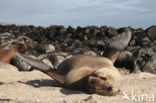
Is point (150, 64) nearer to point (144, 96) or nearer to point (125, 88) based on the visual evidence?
point (125, 88)

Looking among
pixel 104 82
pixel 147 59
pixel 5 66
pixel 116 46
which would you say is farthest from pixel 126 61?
pixel 104 82

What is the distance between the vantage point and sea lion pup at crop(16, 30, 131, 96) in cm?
480

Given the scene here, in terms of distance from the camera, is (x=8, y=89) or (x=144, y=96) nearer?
(x=144, y=96)

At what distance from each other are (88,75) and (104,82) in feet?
1.45

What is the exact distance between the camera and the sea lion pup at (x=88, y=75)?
480cm

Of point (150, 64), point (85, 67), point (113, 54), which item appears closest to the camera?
point (85, 67)

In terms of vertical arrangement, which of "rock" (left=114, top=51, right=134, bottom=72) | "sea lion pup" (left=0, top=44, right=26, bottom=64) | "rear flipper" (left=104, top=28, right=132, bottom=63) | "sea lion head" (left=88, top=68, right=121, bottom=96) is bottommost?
"rock" (left=114, top=51, right=134, bottom=72)

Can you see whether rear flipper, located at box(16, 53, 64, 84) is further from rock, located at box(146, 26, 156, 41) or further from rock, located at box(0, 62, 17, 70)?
rock, located at box(146, 26, 156, 41)

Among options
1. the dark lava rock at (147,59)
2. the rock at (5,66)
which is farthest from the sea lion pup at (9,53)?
the dark lava rock at (147,59)

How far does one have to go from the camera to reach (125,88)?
18.4 feet

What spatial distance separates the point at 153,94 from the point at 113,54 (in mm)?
2066

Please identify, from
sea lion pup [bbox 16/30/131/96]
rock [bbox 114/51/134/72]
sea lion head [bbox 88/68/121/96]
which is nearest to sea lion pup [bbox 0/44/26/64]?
rock [bbox 114/51/134/72]

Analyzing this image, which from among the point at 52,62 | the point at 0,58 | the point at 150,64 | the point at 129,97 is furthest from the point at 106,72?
the point at 0,58

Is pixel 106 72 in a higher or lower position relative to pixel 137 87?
higher
